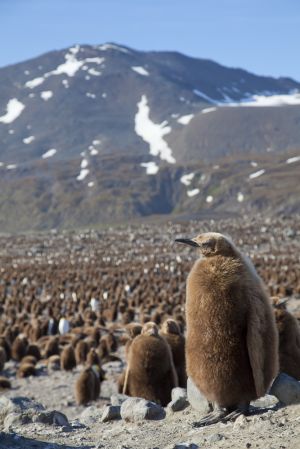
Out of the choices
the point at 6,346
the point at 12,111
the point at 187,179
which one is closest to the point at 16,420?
the point at 6,346

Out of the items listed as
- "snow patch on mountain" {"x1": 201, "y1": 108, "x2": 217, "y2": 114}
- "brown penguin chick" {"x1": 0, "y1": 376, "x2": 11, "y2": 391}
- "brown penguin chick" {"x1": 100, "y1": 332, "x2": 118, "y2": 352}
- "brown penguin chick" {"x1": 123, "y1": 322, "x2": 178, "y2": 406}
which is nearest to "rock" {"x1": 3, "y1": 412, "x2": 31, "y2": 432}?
"brown penguin chick" {"x1": 123, "y1": 322, "x2": 178, "y2": 406}

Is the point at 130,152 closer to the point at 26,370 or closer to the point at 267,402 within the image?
the point at 26,370

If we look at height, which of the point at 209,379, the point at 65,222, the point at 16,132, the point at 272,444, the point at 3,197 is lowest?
the point at 272,444

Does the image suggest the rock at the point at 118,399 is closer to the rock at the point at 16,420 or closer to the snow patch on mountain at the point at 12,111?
the rock at the point at 16,420

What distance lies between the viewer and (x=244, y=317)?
4344 millimetres

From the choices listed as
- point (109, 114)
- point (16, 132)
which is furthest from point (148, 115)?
point (16, 132)

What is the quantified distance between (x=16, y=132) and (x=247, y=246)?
122 metres

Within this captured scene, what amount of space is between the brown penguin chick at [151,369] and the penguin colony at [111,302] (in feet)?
0.03

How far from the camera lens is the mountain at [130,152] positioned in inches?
4070

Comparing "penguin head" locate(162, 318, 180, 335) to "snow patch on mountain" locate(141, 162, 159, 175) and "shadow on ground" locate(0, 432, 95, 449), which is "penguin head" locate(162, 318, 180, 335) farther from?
"snow patch on mountain" locate(141, 162, 159, 175)

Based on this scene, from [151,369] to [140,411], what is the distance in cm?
114

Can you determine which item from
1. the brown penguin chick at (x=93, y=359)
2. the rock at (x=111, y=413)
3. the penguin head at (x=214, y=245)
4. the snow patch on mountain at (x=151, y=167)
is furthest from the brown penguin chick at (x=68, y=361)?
the snow patch on mountain at (x=151, y=167)

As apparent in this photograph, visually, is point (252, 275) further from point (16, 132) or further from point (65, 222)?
point (16, 132)

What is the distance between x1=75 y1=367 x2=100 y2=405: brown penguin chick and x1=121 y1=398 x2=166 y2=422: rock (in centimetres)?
464
